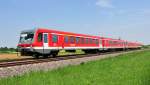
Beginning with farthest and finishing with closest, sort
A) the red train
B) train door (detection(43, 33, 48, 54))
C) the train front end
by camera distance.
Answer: train door (detection(43, 33, 48, 54)) < the red train < the train front end

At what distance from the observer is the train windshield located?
25286mm

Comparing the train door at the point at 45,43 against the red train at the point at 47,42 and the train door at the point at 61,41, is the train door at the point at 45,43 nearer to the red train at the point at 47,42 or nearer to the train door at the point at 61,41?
the red train at the point at 47,42

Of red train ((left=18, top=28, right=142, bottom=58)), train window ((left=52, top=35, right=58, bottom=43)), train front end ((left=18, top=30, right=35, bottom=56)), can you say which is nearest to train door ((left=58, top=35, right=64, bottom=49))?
red train ((left=18, top=28, right=142, bottom=58))

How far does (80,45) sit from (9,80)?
23448mm

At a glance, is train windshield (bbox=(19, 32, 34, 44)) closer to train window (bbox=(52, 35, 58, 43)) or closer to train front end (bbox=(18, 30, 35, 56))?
train front end (bbox=(18, 30, 35, 56))

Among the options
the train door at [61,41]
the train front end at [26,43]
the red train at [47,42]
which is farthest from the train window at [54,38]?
the train front end at [26,43]

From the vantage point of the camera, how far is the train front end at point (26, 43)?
24752mm

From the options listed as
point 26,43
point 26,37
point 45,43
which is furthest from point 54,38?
point 26,43

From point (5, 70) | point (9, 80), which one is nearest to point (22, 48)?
point (5, 70)

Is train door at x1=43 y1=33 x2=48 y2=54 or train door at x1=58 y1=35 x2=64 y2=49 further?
train door at x1=58 y1=35 x2=64 y2=49

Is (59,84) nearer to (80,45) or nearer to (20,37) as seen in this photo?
(20,37)

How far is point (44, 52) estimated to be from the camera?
83.8ft

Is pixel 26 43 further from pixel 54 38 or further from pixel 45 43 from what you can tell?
pixel 54 38

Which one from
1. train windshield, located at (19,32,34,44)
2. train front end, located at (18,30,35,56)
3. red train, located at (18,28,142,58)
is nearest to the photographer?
train front end, located at (18,30,35,56)
